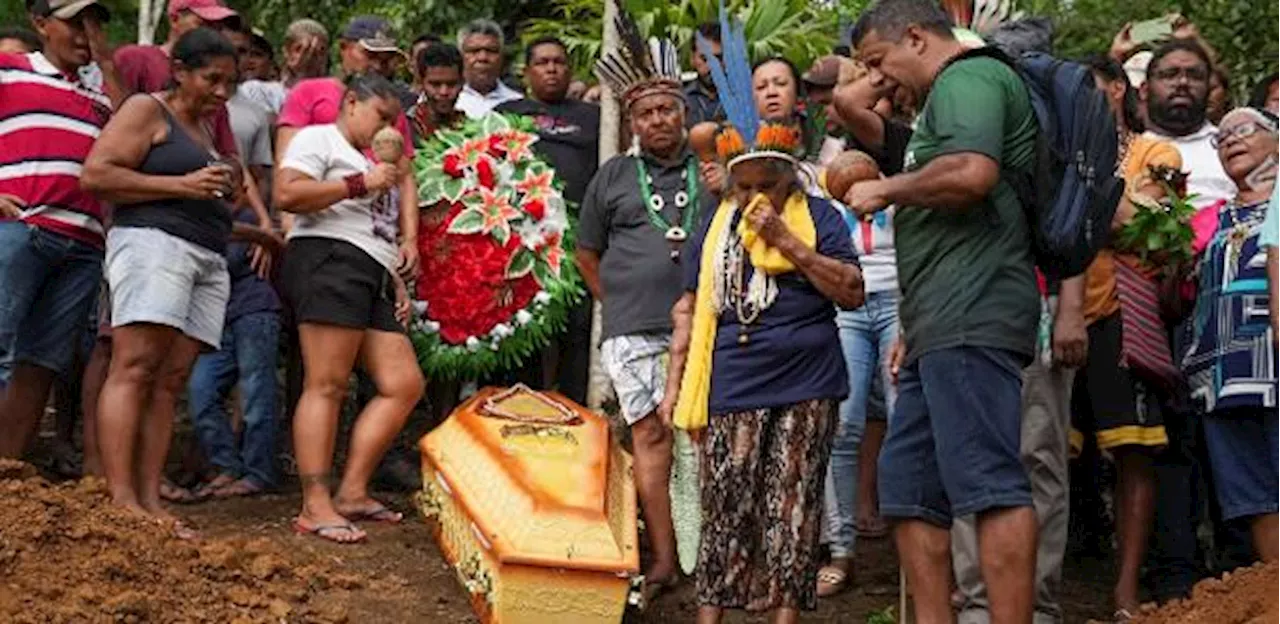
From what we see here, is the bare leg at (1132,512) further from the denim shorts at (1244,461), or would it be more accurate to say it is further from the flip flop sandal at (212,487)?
the flip flop sandal at (212,487)

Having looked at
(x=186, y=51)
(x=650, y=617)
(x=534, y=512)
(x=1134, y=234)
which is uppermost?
A: (x=186, y=51)

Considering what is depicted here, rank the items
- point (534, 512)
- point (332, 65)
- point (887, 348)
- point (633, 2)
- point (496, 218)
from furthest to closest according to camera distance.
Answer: point (332, 65) < point (633, 2) < point (496, 218) < point (887, 348) < point (534, 512)

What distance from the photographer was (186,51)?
26.0ft

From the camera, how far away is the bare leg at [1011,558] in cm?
586

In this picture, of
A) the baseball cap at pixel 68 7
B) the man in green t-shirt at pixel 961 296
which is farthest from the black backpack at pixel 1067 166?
the baseball cap at pixel 68 7

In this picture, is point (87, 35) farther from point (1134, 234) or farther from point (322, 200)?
point (1134, 234)

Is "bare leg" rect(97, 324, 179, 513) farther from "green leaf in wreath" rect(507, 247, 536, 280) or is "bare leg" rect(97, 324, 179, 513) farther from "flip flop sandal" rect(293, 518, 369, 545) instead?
"green leaf in wreath" rect(507, 247, 536, 280)

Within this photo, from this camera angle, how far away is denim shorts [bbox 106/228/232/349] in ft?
25.6

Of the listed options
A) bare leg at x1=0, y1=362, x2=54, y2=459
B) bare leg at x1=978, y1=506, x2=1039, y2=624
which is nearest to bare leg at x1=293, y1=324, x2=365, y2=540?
bare leg at x1=0, y1=362, x2=54, y2=459

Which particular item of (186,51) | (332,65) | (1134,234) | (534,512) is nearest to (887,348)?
(1134,234)

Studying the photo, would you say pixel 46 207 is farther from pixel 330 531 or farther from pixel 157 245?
pixel 330 531

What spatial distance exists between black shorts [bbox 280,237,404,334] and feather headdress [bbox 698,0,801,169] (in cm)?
189

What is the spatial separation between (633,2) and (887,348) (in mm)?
4094

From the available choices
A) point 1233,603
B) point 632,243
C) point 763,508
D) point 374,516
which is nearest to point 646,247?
point 632,243
